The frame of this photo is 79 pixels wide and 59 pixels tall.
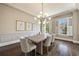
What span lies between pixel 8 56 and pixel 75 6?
7.69 ft

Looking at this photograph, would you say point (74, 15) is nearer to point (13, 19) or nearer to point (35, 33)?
point (35, 33)

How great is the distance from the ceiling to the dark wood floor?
95 centimetres

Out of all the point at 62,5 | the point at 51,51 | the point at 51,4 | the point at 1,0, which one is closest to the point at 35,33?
the point at 51,51

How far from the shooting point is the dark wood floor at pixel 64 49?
8.58 feet

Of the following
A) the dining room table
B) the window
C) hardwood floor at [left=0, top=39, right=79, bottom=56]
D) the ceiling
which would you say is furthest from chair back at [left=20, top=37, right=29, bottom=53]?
the window

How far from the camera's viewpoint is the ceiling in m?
2.61

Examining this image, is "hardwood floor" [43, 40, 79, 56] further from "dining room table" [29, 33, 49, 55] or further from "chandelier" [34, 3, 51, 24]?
"chandelier" [34, 3, 51, 24]

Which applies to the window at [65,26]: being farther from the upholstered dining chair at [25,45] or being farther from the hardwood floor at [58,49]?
the upholstered dining chair at [25,45]

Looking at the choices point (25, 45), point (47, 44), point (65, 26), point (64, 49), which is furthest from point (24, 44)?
point (65, 26)

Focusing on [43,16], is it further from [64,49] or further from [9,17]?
[64,49]

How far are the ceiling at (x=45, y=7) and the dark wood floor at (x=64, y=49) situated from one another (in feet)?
3.12

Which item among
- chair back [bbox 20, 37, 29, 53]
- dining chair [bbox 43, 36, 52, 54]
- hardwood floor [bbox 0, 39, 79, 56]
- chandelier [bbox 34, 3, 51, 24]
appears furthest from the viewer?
dining chair [bbox 43, 36, 52, 54]

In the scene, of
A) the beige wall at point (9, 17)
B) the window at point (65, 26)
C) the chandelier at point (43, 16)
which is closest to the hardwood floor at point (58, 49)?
the window at point (65, 26)

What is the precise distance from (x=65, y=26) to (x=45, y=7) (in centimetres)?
85
